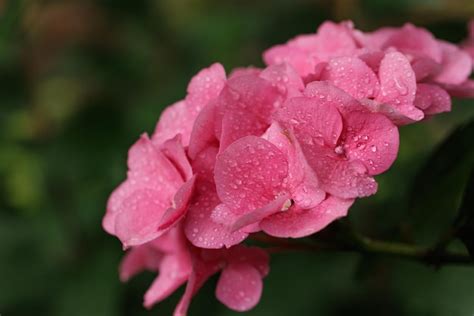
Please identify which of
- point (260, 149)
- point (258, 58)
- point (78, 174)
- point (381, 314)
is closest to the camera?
point (260, 149)

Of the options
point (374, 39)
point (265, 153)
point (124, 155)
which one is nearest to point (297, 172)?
point (265, 153)

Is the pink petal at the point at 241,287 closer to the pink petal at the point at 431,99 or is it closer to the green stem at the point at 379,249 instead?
the green stem at the point at 379,249

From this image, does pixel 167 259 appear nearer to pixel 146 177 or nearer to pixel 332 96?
pixel 146 177

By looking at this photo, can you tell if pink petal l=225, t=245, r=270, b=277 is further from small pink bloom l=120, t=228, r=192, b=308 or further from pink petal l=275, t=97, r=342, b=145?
pink petal l=275, t=97, r=342, b=145

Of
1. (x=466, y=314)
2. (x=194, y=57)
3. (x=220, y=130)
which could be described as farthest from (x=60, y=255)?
(x=220, y=130)

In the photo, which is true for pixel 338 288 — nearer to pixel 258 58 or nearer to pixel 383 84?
pixel 258 58

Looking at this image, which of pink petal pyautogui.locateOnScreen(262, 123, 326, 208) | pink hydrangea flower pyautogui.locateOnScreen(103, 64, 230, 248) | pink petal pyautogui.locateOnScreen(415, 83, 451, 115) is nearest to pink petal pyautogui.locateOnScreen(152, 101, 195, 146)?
pink hydrangea flower pyautogui.locateOnScreen(103, 64, 230, 248)

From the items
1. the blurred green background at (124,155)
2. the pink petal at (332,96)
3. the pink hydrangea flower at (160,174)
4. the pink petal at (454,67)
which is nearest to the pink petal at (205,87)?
the pink hydrangea flower at (160,174)
